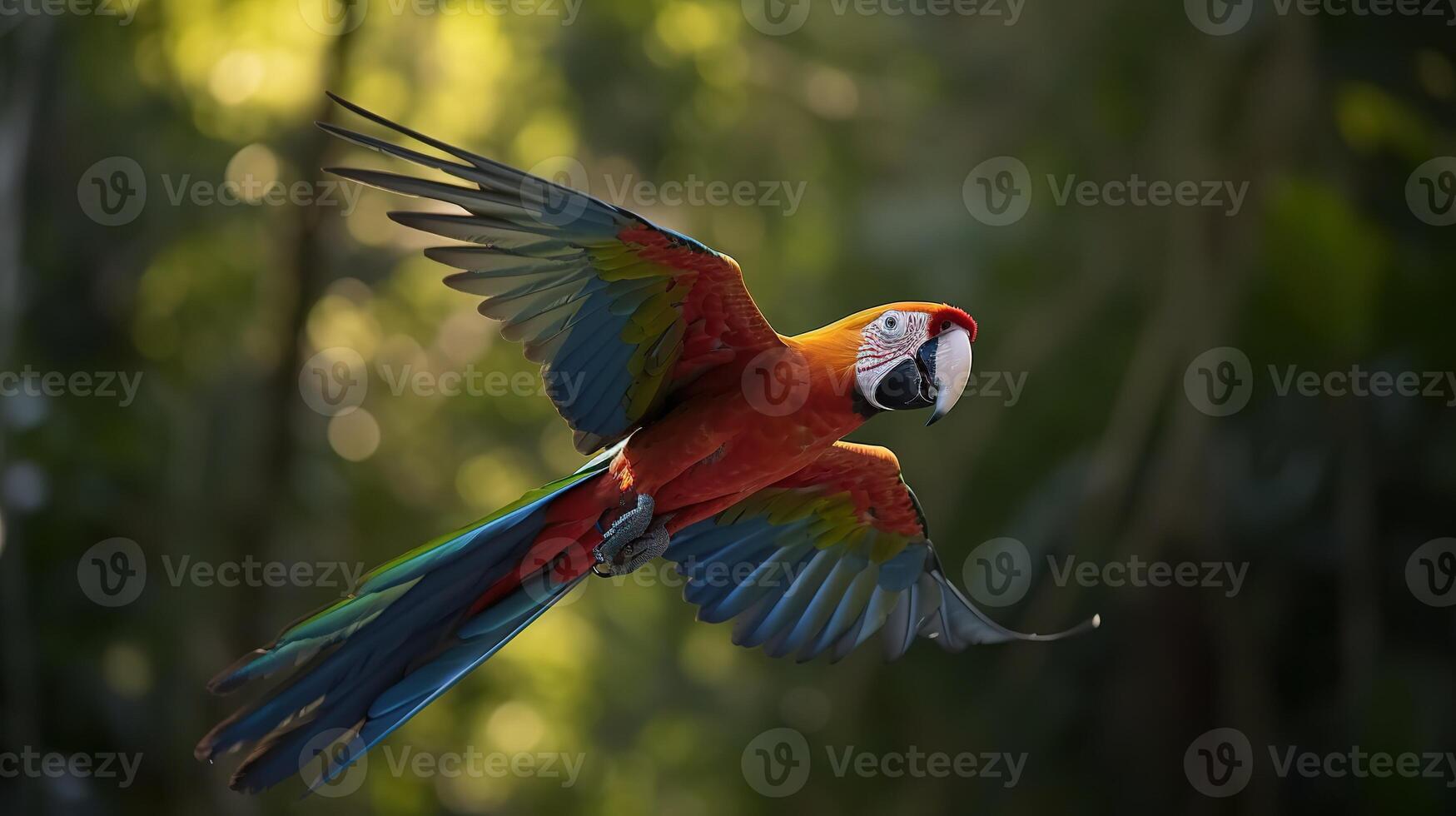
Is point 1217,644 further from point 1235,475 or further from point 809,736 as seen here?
point 809,736

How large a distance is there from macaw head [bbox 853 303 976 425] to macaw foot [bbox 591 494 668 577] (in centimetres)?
47

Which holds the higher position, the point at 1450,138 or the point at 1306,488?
the point at 1450,138

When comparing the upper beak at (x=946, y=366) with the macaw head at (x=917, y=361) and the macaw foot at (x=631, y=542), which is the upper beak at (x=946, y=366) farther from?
the macaw foot at (x=631, y=542)

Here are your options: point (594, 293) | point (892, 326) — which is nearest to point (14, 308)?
point (594, 293)

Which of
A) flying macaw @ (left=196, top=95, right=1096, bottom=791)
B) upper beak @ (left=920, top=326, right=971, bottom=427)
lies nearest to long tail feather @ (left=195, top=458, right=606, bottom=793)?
flying macaw @ (left=196, top=95, right=1096, bottom=791)

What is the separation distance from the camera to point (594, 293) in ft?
7.17

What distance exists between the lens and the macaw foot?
2.25m

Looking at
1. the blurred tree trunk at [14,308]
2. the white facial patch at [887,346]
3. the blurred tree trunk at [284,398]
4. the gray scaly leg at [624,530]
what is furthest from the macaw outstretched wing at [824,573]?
the blurred tree trunk at [284,398]

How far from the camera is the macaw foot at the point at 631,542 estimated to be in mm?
2248

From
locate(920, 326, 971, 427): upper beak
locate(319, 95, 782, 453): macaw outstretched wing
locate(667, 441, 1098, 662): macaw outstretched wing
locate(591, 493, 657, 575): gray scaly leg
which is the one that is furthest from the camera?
locate(667, 441, 1098, 662): macaw outstretched wing

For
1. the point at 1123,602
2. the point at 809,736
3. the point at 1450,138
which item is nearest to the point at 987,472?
the point at 1123,602

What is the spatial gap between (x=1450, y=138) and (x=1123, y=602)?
2.03 meters

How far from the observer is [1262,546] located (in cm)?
458

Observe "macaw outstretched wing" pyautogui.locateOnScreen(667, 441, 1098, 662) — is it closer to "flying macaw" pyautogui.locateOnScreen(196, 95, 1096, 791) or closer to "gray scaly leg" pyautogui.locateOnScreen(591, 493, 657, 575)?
"flying macaw" pyautogui.locateOnScreen(196, 95, 1096, 791)
